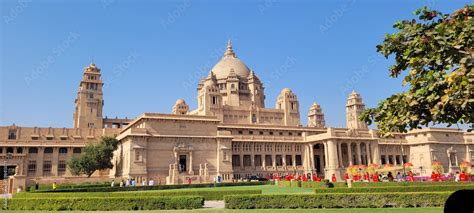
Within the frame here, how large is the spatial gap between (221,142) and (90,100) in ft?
109

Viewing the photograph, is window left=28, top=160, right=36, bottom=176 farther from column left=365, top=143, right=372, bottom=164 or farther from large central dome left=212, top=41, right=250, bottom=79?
column left=365, top=143, right=372, bottom=164

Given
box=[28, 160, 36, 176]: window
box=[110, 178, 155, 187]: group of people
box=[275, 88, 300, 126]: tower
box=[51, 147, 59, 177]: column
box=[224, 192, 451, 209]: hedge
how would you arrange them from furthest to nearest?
1. box=[275, 88, 300, 126]: tower
2. box=[51, 147, 59, 177]: column
3. box=[28, 160, 36, 176]: window
4. box=[110, 178, 155, 187]: group of people
5. box=[224, 192, 451, 209]: hedge

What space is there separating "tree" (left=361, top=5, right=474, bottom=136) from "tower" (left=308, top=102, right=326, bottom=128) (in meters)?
96.9

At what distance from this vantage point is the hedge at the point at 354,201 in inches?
820

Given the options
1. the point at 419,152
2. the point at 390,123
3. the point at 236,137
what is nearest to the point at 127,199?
the point at 390,123

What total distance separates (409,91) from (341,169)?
Result: 59.5 metres

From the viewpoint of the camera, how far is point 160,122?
5922cm

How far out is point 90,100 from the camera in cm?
7956

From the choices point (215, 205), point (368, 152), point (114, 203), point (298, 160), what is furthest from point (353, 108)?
point (114, 203)

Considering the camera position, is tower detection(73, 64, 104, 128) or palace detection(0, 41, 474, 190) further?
tower detection(73, 64, 104, 128)

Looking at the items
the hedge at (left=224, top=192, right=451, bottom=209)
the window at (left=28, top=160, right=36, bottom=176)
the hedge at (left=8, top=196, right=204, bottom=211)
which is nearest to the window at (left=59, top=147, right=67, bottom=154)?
the window at (left=28, top=160, right=36, bottom=176)

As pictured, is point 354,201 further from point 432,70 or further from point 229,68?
point 229,68

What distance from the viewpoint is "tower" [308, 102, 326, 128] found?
107 meters

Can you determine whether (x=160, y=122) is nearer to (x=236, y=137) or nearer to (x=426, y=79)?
(x=236, y=137)
